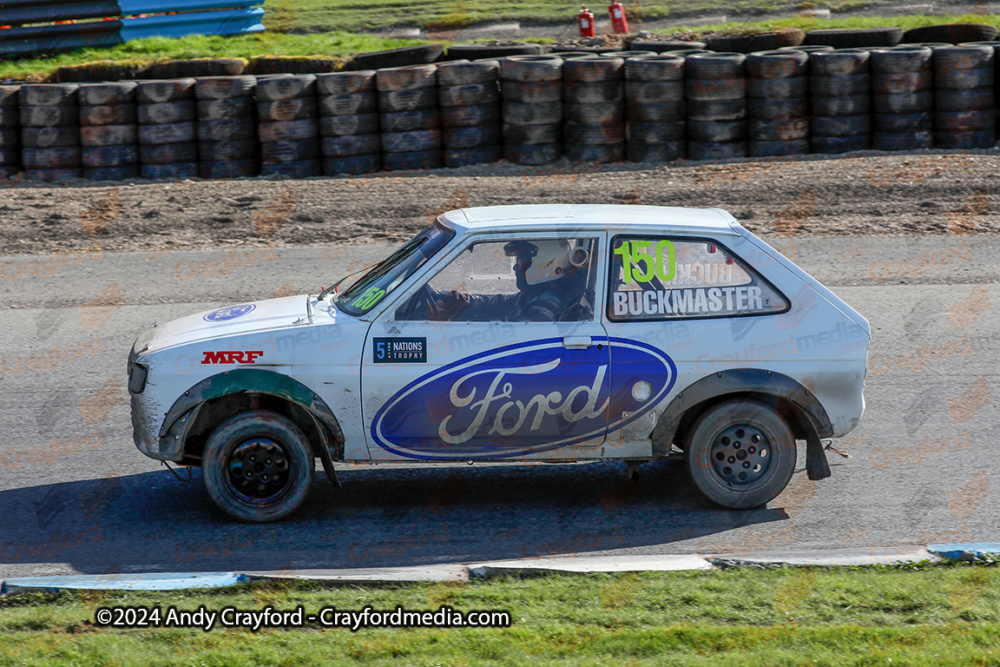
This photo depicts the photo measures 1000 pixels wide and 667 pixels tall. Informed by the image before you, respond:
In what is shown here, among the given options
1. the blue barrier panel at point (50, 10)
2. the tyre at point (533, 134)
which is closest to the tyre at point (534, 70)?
the tyre at point (533, 134)

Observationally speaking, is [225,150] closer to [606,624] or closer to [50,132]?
[50,132]

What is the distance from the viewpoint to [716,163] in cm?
1509

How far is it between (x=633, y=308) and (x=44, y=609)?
3315 mm

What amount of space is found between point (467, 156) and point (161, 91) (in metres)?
4.28

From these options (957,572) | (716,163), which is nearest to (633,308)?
(957,572)

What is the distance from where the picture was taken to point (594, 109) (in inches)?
595

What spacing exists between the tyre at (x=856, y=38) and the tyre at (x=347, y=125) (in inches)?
318

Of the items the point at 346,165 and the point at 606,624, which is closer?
the point at 606,624

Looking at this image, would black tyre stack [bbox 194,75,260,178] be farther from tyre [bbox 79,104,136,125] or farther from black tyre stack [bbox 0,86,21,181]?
black tyre stack [bbox 0,86,21,181]

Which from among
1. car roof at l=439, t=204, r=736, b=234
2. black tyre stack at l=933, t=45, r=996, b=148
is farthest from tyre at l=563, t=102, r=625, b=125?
car roof at l=439, t=204, r=736, b=234

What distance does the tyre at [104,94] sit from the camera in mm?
14688

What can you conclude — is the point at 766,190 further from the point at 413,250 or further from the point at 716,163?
the point at 413,250

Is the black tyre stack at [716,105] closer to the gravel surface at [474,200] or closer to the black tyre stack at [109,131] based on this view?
the gravel surface at [474,200]

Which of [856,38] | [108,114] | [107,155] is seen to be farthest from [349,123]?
[856,38]
